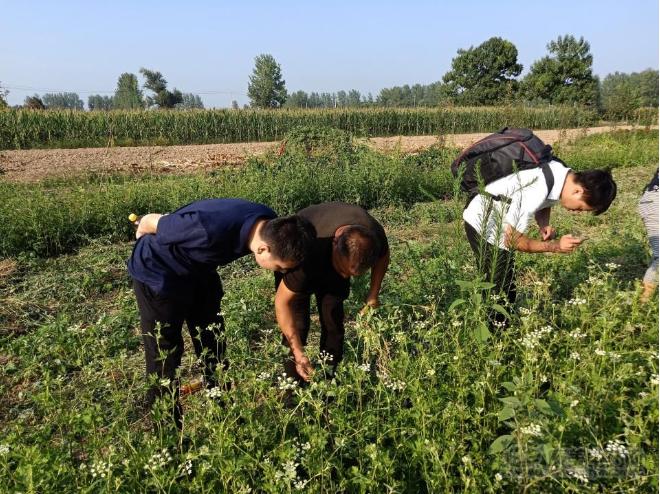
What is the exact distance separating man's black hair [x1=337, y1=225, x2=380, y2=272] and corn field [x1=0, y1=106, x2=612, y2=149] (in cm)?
1840

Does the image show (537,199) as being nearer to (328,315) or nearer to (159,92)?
(328,315)

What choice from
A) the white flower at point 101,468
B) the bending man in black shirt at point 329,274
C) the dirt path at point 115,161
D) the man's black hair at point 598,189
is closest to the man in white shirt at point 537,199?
the man's black hair at point 598,189

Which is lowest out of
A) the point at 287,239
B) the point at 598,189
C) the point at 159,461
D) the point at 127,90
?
the point at 159,461

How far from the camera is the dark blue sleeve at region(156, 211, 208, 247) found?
7.80ft

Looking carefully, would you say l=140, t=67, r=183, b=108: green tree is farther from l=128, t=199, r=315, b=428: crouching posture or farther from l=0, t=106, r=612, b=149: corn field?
l=128, t=199, r=315, b=428: crouching posture

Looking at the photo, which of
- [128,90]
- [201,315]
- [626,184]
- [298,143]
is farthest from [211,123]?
[128,90]

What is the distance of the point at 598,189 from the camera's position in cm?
277

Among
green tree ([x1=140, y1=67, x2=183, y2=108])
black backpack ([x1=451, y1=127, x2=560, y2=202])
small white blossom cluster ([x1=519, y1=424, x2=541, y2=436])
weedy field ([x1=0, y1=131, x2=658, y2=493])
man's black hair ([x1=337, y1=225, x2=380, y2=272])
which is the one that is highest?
green tree ([x1=140, y1=67, x2=183, y2=108])

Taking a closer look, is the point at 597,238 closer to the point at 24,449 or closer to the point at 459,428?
the point at 459,428

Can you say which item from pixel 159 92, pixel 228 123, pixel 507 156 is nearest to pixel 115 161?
pixel 228 123

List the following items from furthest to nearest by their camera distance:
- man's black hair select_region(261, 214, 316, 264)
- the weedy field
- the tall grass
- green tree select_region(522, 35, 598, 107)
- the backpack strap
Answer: green tree select_region(522, 35, 598, 107), the tall grass, the backpack strap, man's black hair select_region(261, 214, 316, 264), the weedy field

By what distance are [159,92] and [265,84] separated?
44.1 ft

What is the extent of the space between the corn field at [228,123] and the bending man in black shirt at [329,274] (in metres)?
18.0

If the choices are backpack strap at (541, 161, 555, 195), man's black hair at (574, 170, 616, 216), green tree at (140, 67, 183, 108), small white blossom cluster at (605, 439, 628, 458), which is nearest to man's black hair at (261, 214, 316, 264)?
small white blossom cluster at (605, 439, 628, 458)
